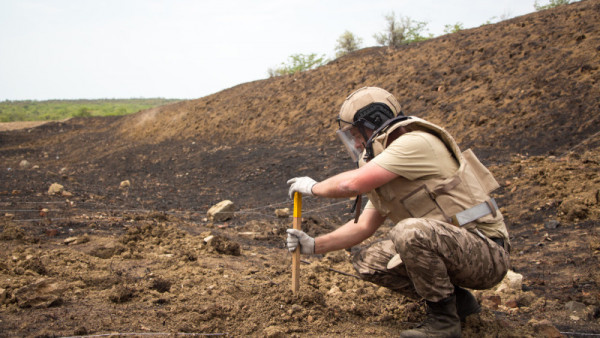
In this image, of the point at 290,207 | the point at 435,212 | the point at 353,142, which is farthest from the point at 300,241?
the point at 290,207

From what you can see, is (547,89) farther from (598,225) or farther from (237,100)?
(237,100)

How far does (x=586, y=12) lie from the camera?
1109 centimetres

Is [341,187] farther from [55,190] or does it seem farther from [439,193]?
[55,190]

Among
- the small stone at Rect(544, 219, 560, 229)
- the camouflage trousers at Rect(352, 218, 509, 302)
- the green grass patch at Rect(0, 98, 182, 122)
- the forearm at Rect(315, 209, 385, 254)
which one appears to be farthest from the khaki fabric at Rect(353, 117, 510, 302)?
the green grass patch at Rect(0, 98, 182, 122)

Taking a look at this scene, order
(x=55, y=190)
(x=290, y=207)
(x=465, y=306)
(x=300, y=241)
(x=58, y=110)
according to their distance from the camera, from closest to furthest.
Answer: (x=465, y=306) < (x=300, y=241) < (x=55, y=190) < (x=290, y=207) < (x=58, y=110)

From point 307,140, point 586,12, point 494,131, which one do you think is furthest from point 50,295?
point 586,12

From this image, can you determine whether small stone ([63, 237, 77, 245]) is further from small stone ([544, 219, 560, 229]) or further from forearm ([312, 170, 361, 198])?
small stone ([544, 219, 560, 229])

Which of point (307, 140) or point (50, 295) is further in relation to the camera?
point (307, 140)

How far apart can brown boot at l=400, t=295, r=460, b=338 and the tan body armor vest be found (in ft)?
1.49

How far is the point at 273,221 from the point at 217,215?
876mm

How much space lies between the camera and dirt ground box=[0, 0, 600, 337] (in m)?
3.00

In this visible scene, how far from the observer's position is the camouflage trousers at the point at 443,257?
2.52 meters

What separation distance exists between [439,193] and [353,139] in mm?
774

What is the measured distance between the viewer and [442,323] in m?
2.66
